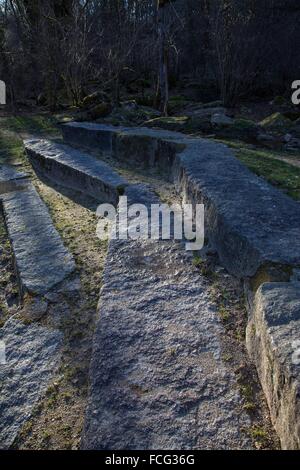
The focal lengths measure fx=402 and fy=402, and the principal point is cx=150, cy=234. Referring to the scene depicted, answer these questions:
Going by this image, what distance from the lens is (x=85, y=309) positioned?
6.75 feet

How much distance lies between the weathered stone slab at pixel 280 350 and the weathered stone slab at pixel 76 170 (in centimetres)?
202

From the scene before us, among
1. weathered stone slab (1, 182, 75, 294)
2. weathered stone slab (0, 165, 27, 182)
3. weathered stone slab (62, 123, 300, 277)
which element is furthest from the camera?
weathered stone slab (0, 165, 27, 182)

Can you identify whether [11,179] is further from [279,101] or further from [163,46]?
[279,101]

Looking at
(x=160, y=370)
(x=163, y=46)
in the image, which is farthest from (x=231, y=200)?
(x=163, y=46)

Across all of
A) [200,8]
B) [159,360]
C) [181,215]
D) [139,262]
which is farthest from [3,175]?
[200,8]

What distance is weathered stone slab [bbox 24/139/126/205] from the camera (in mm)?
3548

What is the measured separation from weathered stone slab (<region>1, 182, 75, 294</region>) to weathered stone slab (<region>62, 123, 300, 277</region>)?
3.08 ft

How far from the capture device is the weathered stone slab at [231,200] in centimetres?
194

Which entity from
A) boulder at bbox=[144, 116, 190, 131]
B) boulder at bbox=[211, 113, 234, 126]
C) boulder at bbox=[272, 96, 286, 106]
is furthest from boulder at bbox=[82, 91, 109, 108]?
boulder at bbox=[211, 113, 234, 126]

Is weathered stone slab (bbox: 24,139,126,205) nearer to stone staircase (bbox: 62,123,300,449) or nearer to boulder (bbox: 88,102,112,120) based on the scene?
stone staircase (bbox: 62,123,300,449)

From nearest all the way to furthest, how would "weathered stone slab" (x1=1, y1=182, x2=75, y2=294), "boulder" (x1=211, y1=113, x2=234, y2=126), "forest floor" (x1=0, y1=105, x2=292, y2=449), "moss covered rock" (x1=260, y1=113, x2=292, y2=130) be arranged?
"forest floor" (x1=0, y1=105, x2=292, y2=449)
"weathered stone slab" (x1=1, y1=182, x2=75, y2=294)
"boulder" (x1=211, y1=113, x2=234, y2=126)
"moss covered rock" (x1=260, y1=113, x2=292, y2=130)

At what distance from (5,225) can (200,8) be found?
14706mm

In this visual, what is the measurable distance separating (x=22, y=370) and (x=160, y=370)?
62cm

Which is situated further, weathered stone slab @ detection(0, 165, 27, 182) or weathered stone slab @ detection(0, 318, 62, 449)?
weathered stone slab @ detection(0, 165, 27, 182)
